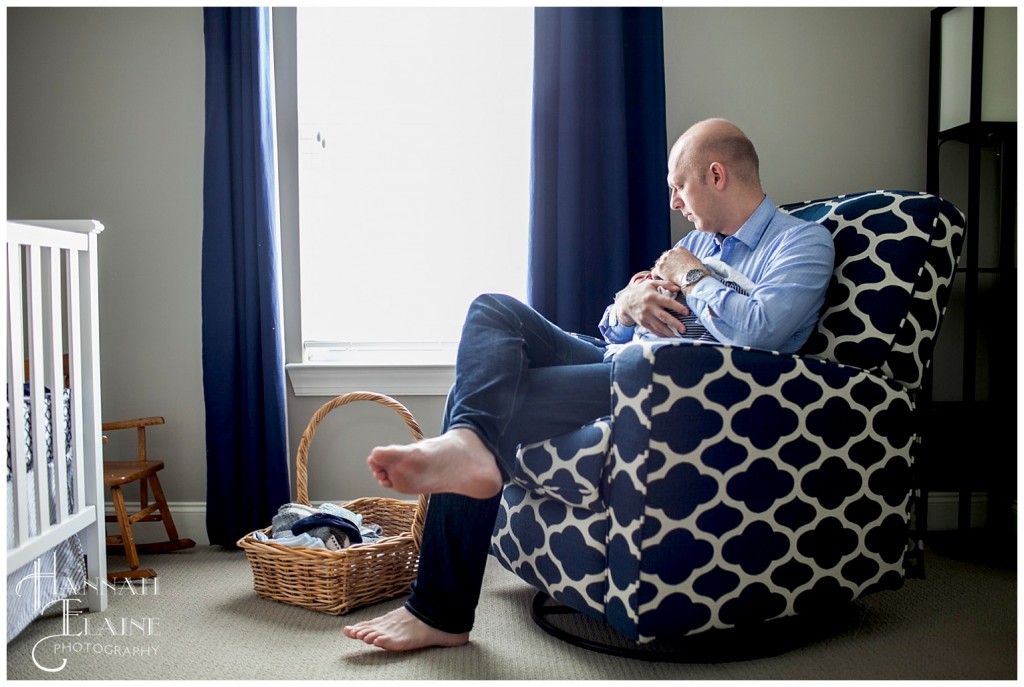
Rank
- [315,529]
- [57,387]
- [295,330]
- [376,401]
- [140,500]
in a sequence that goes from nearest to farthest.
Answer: [57,387] < [315,529] < [376,401] < [140,500] < [295,330]

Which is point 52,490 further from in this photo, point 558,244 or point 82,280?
point 558,244

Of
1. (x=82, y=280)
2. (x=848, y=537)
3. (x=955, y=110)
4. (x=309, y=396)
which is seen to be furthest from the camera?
(x=309, y=396)

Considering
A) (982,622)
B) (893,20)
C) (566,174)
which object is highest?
(893,20)

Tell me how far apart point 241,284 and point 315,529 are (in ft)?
2.78

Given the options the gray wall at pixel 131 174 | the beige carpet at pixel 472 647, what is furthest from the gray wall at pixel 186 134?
the beige carpet at pixel 472 647

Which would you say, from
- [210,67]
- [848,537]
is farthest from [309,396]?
[848,537]

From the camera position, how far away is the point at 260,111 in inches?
96.3

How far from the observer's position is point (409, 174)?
268 centimetres

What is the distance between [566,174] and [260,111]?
3.08 ft

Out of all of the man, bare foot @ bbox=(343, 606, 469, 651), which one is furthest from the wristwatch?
bare foot @ bbox=(343, 606, 469, 651)

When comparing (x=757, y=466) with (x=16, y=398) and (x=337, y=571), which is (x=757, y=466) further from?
(x=16, y=398)

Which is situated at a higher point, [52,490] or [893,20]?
[893,20]

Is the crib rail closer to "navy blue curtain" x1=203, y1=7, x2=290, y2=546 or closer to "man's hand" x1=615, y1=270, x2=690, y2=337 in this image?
"navy blue curtain" x1=203, y1=7, x2=290, y2=546

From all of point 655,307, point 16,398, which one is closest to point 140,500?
point 16,398
